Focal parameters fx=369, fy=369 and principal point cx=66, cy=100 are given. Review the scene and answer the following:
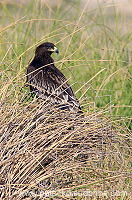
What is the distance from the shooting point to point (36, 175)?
263cm

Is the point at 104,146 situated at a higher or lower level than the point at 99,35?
lower

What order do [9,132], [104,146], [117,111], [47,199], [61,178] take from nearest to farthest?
[47,199], [61,178], [9,132], [104,146], [117,111]

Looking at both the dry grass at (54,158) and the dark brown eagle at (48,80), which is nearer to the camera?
the dry grass at (54,158)

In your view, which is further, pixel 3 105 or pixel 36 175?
pixel 3 105

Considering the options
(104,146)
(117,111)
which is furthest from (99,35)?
(104,146)

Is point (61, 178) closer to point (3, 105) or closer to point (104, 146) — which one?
point (104, 146)

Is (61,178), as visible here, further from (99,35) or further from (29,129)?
(99,35)

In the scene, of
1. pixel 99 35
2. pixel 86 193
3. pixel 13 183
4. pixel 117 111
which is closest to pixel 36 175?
pixel 13 183

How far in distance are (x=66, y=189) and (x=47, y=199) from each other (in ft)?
0.62

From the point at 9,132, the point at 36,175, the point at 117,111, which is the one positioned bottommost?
the point at 117,111

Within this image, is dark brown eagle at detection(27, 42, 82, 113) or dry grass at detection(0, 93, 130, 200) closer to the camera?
dry grass at detection(0, 93, 130, 200)

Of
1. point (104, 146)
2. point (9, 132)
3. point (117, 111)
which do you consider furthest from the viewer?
point (117, 111)

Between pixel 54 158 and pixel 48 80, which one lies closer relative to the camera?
pixel 54 158

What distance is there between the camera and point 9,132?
9.47ft
